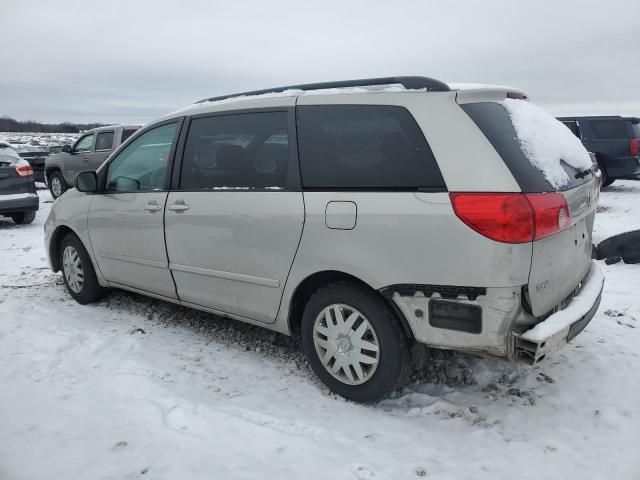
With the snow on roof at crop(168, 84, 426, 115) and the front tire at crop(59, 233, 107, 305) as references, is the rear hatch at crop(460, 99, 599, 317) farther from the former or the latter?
the front tire at crop(59, 233, 107, 305)

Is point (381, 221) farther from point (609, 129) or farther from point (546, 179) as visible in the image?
point (609, 129)

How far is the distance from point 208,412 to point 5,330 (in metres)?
2.34

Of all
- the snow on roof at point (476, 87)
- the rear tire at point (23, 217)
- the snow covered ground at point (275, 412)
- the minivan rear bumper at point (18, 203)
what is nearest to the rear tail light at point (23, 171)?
the minivan rear bumper at point (18, 203)

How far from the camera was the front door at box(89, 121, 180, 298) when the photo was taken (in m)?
3.88

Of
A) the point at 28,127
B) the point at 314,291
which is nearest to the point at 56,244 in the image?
the point at 314,291

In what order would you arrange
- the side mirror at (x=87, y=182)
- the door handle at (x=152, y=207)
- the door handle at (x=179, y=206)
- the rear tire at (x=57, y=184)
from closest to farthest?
the door handle at (x=179, y=206) < the door handle at (x=152, y=207) < the side mirror at (x=87, y=182) < the rear tire at (x=57, y=184)

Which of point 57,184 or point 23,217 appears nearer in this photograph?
point 23,217

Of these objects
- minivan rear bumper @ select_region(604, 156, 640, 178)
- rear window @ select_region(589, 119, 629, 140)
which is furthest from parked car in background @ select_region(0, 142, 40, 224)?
minivan rear bumper @ select_region(604, 156, 640, 178)

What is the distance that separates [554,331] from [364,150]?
4.47ft

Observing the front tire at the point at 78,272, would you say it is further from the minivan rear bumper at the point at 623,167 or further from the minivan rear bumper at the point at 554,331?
the minivan rear bumper at the point at 623,167

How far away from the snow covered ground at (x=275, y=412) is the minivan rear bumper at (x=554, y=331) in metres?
0.50

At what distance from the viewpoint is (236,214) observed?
3.28m

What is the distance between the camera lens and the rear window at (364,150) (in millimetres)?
2645

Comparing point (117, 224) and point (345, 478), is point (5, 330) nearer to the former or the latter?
point (117, 224)
